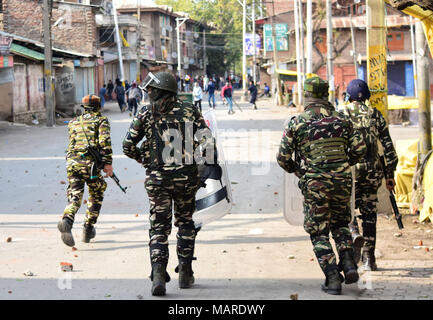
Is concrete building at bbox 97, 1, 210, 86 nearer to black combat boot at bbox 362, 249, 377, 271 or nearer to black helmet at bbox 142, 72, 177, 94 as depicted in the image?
black combat boot at bbox 362, 249, 377, 271

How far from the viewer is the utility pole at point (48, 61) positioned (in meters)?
27.8

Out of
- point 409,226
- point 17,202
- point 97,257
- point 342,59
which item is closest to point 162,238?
point 97,257

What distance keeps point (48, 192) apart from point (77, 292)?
629 centimetres

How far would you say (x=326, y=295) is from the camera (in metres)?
5.80

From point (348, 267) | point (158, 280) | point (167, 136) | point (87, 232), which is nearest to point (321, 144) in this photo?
point (348, 267)

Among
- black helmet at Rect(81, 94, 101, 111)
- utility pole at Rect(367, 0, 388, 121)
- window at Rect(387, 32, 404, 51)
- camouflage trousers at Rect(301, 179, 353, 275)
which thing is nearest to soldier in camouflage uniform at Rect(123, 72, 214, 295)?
camouflage trousers at Rect(301, 179, 353, 275)

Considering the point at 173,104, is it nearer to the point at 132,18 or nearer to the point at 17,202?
the point at 17,202

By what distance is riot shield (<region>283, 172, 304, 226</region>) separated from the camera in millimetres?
7324

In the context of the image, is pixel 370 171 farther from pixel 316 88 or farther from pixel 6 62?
pixel 6 62

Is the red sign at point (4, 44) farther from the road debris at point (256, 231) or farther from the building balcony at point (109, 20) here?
the building balcony at point (109, 20)

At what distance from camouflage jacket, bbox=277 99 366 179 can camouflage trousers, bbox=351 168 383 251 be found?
728 millimetres

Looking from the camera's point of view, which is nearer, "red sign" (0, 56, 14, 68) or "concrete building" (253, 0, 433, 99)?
"red sign" (0, 56, 14, 68)

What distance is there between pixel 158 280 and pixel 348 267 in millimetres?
1509

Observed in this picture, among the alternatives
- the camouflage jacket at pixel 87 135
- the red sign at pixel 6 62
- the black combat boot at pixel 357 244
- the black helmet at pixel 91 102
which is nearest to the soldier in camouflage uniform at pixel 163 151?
the black combat boot at pixel 357 244
